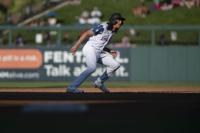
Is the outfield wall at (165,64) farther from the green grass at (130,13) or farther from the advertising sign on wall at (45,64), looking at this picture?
the green grass at (130,13)

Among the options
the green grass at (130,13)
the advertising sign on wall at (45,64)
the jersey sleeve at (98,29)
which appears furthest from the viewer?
the green grass at (130,13)

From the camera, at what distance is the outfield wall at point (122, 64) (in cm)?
A: 2048

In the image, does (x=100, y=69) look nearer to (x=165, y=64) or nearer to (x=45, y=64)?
(x=45, y=64)

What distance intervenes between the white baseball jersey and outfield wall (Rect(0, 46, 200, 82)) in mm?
10266

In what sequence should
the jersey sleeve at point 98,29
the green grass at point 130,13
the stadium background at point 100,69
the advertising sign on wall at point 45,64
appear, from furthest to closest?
the green grass at point 130,13 < the advertising sign on wall at point 45,64 < the jersey sleeve at point 98,29 < the stadium background at point 100,69

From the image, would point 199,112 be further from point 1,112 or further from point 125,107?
point 1,112

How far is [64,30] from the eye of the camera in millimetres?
21531

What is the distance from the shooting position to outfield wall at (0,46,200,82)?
2048cm

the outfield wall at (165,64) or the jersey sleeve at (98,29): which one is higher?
the jersey sleeve at (98,29)

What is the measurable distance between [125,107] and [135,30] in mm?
17764

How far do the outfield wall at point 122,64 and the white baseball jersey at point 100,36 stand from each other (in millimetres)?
10266

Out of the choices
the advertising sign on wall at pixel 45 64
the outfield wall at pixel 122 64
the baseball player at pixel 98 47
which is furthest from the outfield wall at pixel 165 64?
the baseball player at pixel 98 47

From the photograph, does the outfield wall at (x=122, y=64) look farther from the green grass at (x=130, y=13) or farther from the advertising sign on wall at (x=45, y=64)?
the green grass at (x=130, y=13)

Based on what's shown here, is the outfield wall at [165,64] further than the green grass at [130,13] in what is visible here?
No
